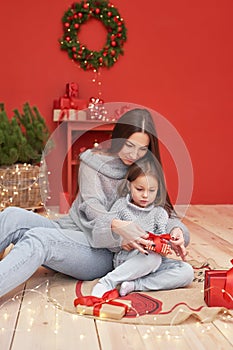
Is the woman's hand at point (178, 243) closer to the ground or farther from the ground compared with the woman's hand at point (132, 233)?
closer to the ground

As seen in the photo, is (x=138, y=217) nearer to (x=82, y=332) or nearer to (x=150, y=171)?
(x=150, y=171)

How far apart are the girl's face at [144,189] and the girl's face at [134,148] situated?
7 cm

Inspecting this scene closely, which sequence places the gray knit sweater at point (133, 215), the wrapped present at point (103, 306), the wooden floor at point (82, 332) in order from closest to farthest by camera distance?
the wooden floor at point (82, 332) < the wrapped present at point (103, 306) < the gray knit sweater at point (133, 215)

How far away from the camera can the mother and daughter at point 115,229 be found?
192 cm

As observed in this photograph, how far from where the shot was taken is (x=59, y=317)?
177 cm

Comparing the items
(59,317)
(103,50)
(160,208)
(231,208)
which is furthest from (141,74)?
(59,317)

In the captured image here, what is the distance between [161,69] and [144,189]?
102 inches

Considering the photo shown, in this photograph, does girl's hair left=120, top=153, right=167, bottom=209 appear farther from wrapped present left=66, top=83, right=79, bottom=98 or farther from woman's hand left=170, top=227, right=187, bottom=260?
wrapped present left=66, top=83, right=79, bottom=98

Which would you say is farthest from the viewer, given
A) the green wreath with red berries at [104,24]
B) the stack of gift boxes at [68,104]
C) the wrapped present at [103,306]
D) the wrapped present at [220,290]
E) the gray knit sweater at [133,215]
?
the green wreath with red berries at [104,24]

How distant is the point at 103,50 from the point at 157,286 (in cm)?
255

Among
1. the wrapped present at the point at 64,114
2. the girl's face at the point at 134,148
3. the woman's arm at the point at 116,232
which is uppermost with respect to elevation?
the girl's face at the point at 134,148

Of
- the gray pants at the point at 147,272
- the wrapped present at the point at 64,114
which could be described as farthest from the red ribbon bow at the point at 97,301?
the wrapped present at the point at 64,114

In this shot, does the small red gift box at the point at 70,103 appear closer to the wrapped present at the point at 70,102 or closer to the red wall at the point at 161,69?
the wrapped present at the point at 70,102

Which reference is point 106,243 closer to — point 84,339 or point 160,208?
point 160,208
